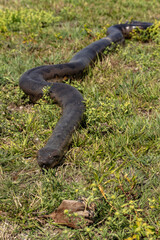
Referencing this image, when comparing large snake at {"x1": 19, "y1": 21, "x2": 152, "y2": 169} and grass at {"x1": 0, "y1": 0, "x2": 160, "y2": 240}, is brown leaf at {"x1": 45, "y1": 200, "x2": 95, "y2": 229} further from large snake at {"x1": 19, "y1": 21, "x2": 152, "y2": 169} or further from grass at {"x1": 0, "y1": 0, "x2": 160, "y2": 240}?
large snake at {"x1": 19, "y1": 21, "x2": 152, "y2": 169}

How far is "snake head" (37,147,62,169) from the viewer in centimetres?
290

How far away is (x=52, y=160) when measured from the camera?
9.66 feet

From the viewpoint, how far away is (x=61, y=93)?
4.14 metres

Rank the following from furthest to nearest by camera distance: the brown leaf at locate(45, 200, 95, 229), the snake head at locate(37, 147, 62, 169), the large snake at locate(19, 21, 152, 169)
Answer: the large snake at locate(19, 21, 152, 169)
the snake head at locate(37, 147, 62, 169)
the brown leaf at locate(45, 200, 95, 229)

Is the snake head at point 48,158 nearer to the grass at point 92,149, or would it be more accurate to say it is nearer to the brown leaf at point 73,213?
the grass at point 92,149

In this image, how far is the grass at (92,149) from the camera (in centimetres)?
234

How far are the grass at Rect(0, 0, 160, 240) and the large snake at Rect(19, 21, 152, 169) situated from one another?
132 millimetres

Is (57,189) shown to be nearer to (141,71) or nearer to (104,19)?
(141,71)

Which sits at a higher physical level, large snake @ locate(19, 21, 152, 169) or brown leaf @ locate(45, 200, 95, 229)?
large snake @ locate(19, 21, 152, 169)

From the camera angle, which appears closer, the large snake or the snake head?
the snake head

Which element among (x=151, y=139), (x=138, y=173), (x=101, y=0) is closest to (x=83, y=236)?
(x=138, y=173)

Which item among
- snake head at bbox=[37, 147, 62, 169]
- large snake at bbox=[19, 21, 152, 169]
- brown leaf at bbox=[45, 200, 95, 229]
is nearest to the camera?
brown leaf at bbox=[45, 200, 95, 229]

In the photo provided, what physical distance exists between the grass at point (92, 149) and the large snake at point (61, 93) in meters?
0.13

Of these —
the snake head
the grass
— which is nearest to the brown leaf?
the grass
